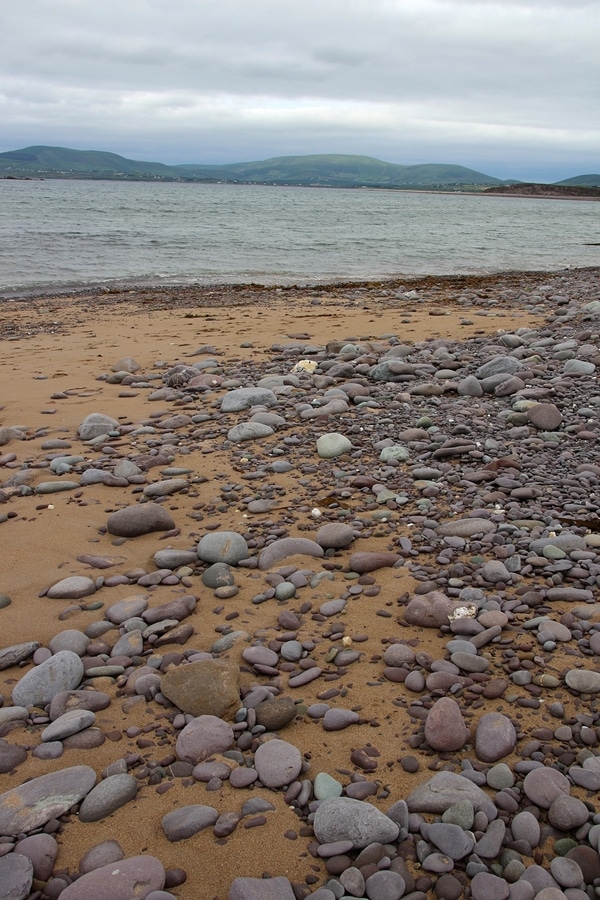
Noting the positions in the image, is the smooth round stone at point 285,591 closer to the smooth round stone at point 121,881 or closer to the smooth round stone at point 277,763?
the smooth round stone at point 277,763

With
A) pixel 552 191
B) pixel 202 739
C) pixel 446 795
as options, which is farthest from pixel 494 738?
pixel 552 191

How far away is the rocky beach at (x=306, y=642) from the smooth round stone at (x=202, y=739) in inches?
0.5

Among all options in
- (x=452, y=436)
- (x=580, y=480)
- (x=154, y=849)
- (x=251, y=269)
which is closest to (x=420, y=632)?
(x=154, y=849)

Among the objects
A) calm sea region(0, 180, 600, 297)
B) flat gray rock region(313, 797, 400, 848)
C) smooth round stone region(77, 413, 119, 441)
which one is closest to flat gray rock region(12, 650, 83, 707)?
flat gray rock region(313, 797, 400, 848)

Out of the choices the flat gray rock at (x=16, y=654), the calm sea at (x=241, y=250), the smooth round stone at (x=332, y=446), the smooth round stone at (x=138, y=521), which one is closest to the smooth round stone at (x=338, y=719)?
the flat gray rock at (x=16, y=654)

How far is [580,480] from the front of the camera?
13.8 ft

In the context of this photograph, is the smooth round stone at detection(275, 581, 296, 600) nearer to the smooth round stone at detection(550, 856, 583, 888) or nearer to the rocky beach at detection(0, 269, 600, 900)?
the rocky beach at detection(0, 269, 600, 900)

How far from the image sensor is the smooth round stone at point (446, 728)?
7.50 ft

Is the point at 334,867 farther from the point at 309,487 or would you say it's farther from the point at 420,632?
the point at 309,487

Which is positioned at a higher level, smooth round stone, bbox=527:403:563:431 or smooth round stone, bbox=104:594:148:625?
smooth round stone, bbox=527:403:563:431

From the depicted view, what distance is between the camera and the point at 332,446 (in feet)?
16.2

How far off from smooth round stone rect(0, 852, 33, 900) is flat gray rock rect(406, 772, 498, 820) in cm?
111

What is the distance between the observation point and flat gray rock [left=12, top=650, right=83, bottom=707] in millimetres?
2596

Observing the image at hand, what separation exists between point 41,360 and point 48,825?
297 inches
